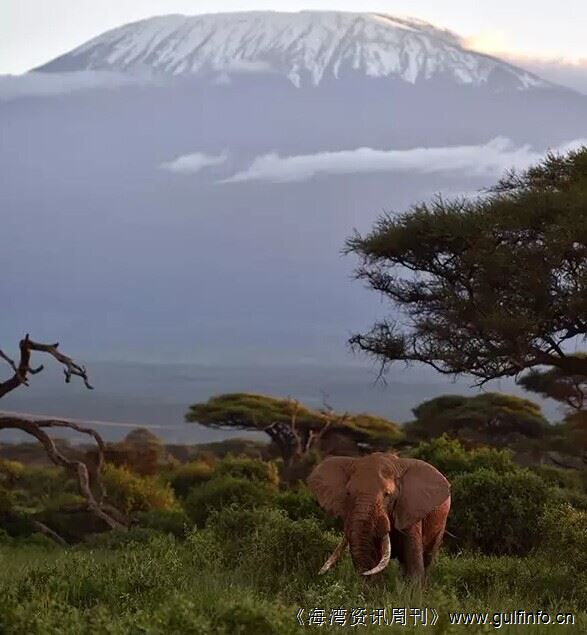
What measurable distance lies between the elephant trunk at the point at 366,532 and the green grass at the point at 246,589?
0.30 metres

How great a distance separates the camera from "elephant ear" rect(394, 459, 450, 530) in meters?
11.2

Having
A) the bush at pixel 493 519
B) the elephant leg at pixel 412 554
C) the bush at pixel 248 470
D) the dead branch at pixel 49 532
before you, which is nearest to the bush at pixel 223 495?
the bush at pixel 248 470

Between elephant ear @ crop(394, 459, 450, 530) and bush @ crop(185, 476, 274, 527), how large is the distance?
10531 mm

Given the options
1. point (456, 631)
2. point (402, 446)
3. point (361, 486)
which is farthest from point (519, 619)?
point (402, 446)

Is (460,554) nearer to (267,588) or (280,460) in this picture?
(267,588)

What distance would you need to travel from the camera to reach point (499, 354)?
17359mm

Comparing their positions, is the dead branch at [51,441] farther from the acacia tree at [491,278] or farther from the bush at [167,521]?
the acacia tree at [491,278]

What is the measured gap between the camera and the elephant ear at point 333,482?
11383mm

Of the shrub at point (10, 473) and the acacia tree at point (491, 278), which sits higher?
the acacia tree at point (491, 278)

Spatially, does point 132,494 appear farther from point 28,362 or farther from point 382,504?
point 382,504

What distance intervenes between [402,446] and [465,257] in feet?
64.3

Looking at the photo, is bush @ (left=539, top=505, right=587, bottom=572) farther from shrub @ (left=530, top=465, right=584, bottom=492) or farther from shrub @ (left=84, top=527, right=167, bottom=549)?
shrub @ (left=530, top=465, right=584, bottom=492)

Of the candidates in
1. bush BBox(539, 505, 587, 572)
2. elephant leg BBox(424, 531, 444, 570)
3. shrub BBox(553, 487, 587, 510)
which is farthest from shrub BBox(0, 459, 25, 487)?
elephant leg BBox(424, 531, 444, 570)

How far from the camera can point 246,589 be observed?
10.1 metres
